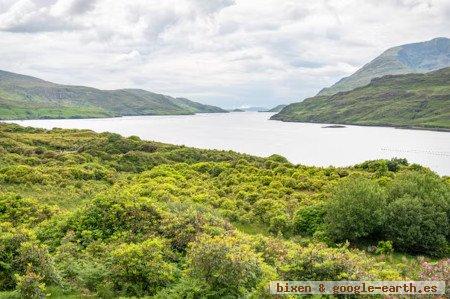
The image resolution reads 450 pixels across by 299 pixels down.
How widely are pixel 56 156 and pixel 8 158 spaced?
844 centimetres

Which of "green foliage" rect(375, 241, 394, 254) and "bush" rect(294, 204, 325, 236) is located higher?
"bush" rect(294, 204, 325, 236)

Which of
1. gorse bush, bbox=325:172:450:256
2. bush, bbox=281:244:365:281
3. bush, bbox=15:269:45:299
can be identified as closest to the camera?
bush, bbox=15:269:45:299

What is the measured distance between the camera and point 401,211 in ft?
110

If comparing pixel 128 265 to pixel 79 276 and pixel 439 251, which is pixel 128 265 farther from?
pixel 439 251

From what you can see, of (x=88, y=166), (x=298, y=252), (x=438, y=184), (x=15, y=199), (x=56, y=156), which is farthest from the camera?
(x=56, y=156)

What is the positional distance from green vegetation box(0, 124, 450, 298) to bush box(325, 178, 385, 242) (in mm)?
85

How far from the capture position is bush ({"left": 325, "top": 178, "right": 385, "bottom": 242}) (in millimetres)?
32875

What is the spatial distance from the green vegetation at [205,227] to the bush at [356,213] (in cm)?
9

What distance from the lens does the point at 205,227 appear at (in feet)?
80.2

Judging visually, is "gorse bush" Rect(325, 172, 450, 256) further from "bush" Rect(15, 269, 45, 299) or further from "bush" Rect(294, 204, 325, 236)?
"bush" Rect(15, 269, 45, 299)

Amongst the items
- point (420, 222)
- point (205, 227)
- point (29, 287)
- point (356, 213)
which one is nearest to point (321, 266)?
point (205, 227)

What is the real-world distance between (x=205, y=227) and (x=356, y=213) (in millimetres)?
13761

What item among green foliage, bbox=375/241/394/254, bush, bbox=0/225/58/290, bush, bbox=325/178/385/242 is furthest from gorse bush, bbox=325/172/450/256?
bush, bbox=0/225/58/290

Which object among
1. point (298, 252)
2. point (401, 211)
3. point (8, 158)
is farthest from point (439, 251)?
point (8, 158)
